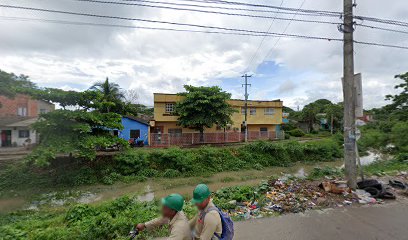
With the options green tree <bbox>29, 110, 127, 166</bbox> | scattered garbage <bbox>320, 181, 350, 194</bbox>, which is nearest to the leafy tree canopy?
green tree <bbox>29, 110, 127, 166</bbox>

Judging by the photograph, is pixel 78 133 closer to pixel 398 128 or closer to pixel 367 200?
pixel 367 200

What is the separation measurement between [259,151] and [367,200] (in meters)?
11.1

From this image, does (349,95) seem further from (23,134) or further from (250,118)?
(23,134)

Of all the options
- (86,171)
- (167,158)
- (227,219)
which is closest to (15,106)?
(86,171)

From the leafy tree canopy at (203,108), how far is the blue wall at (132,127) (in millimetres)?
4594

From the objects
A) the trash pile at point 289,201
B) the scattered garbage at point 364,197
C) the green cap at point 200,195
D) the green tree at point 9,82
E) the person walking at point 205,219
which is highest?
the green tree at point 9,82

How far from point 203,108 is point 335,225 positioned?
16641 mm

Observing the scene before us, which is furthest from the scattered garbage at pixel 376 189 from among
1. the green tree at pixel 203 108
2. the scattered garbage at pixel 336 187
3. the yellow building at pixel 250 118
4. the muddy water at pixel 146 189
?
the yellow building at pixel 250 118

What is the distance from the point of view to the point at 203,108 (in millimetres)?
20453

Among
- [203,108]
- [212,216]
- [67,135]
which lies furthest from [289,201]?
[203,108]

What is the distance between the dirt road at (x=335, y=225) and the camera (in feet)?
13.0

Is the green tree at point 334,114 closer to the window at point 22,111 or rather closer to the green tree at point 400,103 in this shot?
the green tree at point 400,103

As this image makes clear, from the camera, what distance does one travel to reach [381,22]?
709 cm

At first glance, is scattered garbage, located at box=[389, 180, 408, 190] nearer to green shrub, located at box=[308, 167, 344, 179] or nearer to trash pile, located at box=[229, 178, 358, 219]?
trash pile, located at box=[229, 178, 358, 219]
